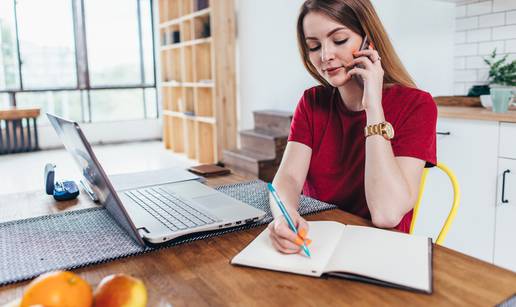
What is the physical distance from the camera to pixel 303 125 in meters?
1.54

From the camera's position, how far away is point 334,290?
745mm

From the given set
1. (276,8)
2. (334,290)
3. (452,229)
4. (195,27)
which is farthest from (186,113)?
(334,290)

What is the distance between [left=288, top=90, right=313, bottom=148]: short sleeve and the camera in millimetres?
1517

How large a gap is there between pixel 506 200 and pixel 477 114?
16.7 inches

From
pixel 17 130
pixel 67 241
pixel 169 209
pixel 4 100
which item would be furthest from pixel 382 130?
pixel 4 100

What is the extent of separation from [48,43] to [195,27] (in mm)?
3010

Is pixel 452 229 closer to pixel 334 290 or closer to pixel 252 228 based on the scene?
A: pixel 252 228

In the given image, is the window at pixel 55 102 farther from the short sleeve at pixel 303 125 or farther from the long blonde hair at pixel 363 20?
the long blonde hair at pixel 363 20

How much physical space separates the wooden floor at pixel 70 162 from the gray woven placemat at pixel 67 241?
4055mm

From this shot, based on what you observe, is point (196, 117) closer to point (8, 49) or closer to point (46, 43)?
point (46, 43)

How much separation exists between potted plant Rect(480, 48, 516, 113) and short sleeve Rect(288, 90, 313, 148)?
1.20m

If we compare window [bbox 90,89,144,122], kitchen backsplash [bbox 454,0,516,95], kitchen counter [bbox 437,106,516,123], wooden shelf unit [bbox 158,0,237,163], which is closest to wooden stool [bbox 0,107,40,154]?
window [bbox 90,89,144,122]

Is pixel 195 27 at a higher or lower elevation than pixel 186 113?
higher

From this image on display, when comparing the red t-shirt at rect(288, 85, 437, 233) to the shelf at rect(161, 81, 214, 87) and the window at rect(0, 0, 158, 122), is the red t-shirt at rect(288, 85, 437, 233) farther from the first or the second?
Result: the window at rect(0, 0, 158, 122)
